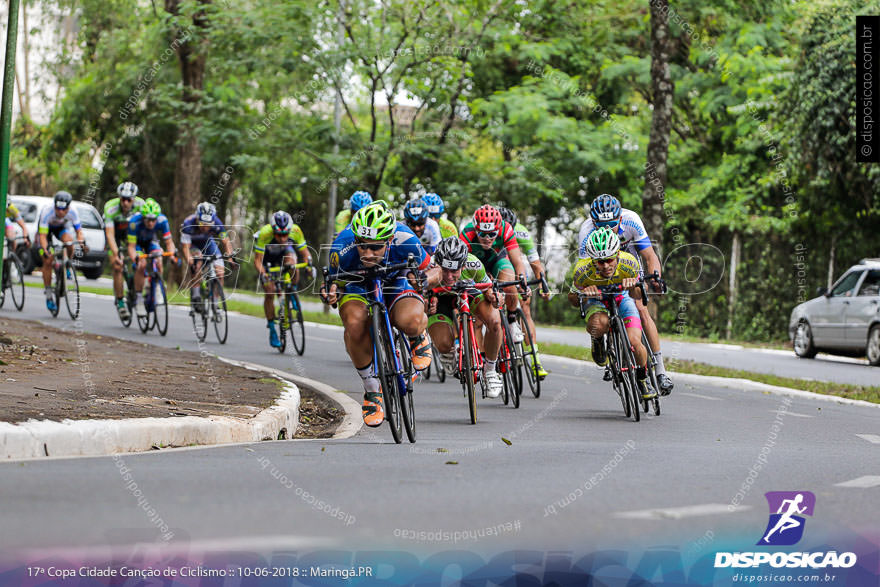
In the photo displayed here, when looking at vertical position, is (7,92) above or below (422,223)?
above

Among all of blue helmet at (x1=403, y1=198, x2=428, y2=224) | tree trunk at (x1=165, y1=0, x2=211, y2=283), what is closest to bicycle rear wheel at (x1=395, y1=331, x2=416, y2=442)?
blue helmet at (x1=403, y1=198, x2=428, y2=224)

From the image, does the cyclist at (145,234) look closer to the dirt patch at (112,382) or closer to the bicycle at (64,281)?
the dirt patch at (112,382)

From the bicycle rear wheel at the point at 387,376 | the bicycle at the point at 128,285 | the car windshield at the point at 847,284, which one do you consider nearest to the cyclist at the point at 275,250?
the bicycle at the point at 128,285

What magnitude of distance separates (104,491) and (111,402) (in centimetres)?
349

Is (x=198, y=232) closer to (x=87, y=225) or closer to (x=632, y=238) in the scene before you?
(x=632, y=238)

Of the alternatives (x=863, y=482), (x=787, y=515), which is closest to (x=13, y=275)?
(x=863, y=482)

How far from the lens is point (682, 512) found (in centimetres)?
670

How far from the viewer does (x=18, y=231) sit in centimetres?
2220

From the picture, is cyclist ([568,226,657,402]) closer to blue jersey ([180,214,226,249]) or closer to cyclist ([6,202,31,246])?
blue jersey ([180,214,226,249])

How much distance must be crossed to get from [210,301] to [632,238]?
8.31 m

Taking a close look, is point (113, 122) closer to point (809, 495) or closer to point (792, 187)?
point (792, 187)

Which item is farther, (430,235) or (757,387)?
(757,387)

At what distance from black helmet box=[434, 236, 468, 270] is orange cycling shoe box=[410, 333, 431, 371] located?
4.44ft

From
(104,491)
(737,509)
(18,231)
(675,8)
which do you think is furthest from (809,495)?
(675,8)
